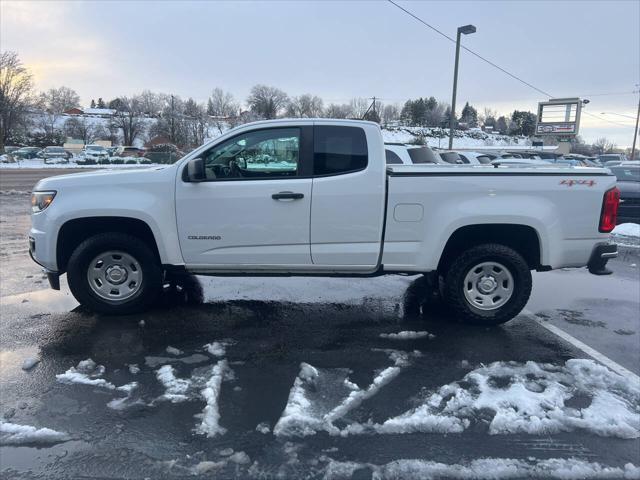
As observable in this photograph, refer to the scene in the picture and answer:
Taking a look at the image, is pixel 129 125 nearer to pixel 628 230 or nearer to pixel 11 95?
pixel 11 95

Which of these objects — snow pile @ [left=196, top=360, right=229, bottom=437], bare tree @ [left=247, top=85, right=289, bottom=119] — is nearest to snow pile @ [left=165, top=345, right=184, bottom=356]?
snow pile @ [left=196, top=360, right=229, bottom=437]

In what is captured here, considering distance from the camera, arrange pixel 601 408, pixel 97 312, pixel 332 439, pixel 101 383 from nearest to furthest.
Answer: pixel 332 439, pixel 601 408, pixel 101 383, pixel 97 312

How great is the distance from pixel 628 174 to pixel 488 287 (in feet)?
34.4

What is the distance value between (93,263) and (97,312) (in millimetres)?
562

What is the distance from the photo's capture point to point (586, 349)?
4730mm

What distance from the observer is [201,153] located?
5004 millimetres

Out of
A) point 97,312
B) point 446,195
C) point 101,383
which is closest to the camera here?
point 101,383

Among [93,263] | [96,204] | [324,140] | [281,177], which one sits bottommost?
[93,263]

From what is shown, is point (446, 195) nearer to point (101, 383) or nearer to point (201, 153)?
point (201, 153)

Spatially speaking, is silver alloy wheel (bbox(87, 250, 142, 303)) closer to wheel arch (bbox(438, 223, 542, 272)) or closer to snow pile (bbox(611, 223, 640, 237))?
wheel arch (bbox(438, 223, 542, 272))

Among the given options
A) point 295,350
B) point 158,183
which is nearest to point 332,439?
point 295,350

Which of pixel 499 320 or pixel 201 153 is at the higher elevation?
pixel 201 153

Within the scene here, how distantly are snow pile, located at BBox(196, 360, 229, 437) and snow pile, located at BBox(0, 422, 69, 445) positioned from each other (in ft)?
2.84

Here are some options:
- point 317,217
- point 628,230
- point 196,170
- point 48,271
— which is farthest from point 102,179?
point 628,230
